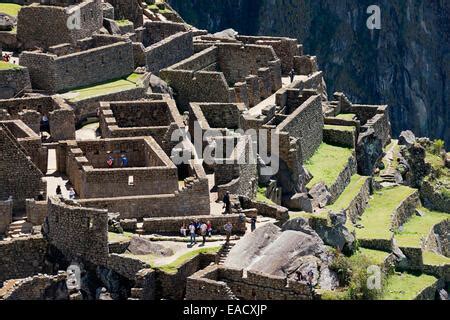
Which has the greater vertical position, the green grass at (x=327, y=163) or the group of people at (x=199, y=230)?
the group of people at (x=199, y=230)

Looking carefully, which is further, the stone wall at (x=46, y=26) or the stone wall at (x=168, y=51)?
the stone wall at (x=168, y=51)

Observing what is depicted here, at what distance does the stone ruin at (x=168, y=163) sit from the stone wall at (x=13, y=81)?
75mm

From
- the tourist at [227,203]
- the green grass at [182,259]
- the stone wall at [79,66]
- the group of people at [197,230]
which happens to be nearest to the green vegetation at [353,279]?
the green grass at [182,259]

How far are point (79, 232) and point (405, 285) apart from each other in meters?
17.2

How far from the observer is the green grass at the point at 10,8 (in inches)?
3674

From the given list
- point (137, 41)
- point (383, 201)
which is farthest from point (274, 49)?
point (383, 201)

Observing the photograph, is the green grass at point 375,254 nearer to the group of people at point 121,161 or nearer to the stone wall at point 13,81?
the group of people at point 121,161

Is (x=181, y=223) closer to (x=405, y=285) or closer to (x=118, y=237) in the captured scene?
(x=118, y=237)

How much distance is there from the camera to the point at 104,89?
273ft

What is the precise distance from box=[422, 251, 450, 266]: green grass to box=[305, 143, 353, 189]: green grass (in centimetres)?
759

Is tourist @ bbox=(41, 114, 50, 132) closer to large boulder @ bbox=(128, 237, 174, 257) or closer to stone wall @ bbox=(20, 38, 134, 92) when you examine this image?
stone wall @ bbox=(20, 38, 134, 92)

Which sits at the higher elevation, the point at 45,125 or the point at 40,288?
the point at 45,125

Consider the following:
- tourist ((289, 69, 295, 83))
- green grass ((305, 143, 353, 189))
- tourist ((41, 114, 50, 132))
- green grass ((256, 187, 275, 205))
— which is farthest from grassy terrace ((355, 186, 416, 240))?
tourist ((41, 114, 50, 132))

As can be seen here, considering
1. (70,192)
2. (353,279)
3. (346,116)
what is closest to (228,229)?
(353,279)
